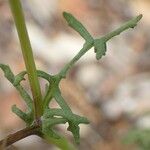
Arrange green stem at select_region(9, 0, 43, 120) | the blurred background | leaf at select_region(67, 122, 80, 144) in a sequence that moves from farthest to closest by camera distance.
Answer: the blurred background → leaf at select_region(67, 122, 80, 144) → green stem at select_region(9, 0, 43, 120)

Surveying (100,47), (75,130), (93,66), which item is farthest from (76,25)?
(93,66)

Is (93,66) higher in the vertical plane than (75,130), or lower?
higher

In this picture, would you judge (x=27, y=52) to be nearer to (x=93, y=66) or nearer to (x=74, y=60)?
(x=74, y=60)

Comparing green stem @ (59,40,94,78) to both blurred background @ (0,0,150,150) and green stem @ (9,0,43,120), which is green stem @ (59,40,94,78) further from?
blurred background @ (0,0,150,150)

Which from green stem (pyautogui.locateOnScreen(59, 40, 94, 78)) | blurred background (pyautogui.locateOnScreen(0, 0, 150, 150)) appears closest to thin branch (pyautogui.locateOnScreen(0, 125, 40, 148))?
green stem (pyautogui.locateOnScreen(59, 40, 94, 78))

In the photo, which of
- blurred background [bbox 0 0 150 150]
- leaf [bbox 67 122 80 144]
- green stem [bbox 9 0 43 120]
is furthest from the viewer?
blurred background [bbox 0 0 150 150]

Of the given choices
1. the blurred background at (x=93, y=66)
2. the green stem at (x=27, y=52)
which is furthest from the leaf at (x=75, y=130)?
the blurred background at (x=93, y=66)
